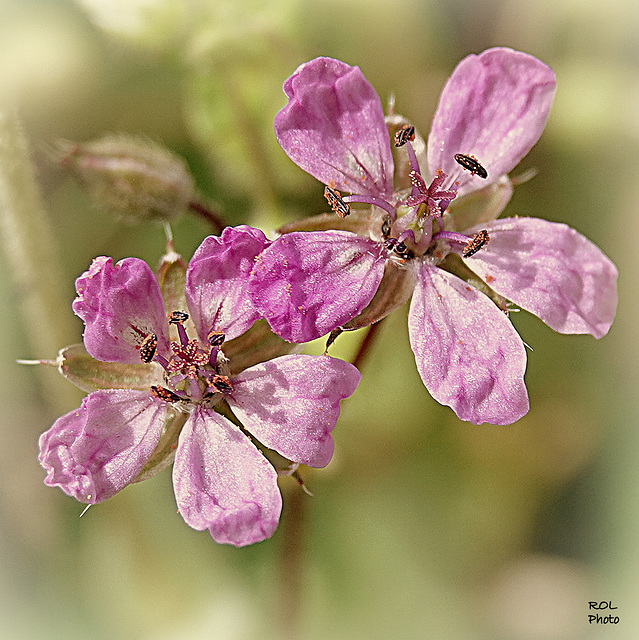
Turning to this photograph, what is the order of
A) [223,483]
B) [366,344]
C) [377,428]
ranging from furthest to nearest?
[377,428] → [366,344] → [223,483]

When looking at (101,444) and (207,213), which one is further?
(207,213)

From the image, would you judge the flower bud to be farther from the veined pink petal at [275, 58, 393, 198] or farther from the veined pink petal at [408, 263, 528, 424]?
the veined pink petal at [408, 263, 528, 424]

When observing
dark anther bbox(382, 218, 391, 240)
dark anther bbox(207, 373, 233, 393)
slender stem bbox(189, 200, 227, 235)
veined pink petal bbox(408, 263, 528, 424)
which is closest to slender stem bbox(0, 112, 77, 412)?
slender stem bbox(189, 200, 227, 235)

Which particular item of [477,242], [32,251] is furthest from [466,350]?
[32,251]

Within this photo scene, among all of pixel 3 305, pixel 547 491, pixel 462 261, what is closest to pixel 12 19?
pixel 3 305

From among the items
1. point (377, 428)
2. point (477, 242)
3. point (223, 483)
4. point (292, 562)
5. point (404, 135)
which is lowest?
point (292, 562)

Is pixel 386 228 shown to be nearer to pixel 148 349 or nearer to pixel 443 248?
pixel 443 248

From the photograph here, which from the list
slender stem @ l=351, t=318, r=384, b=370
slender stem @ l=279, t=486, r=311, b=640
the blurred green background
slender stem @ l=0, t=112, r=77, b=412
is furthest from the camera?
the blurred green background
